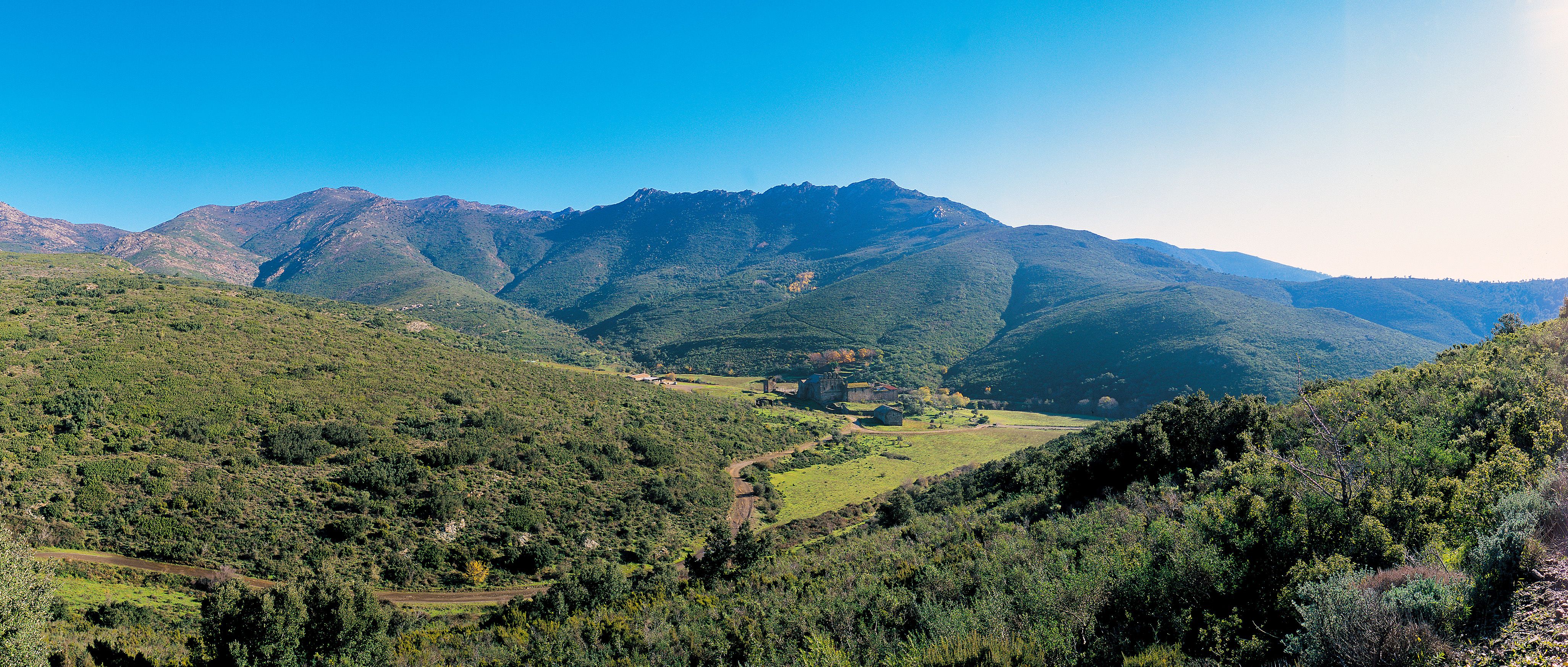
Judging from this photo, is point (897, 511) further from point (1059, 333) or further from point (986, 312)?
point (986, 312)

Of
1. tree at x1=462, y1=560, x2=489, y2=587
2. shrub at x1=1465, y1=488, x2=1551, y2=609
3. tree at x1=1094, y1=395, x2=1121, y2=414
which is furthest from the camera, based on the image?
tree at x1=1094, y1=395, x2=1121, y2=414

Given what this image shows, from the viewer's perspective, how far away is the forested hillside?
583 cm

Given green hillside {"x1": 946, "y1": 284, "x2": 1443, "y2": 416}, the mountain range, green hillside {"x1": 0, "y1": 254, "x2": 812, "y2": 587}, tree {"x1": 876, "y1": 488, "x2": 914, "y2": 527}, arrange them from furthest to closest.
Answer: the mountain range
green hillside {"x1": 946, "y1": 284, "x2": 1443, "y2": 416}
tree {"x1": 876, "y1": 488, "x2": 914, "y2": 527}
green hillside {"x1": 0, "y1": 254, "x2": 812, "y2": 587}

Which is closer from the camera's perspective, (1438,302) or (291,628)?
(291,628)

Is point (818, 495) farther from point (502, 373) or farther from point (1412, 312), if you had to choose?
point (1412, 312)

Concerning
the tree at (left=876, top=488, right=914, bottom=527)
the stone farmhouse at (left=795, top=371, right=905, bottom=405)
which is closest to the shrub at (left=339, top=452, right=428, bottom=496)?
the tree at (left=876, top=488, right=914, bottom=527)

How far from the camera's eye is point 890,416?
66.1 m

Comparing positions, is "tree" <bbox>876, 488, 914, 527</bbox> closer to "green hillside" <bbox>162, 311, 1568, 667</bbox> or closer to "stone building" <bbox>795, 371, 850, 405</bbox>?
"green hillside" <bbox>162, 311, 1568, 667</bbox>

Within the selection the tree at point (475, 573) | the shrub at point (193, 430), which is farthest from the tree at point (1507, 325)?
the shrub at point (193, 430)

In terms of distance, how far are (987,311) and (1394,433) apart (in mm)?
119024

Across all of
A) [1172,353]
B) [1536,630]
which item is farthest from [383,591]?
[1172,353]

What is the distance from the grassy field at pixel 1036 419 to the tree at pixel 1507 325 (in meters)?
36.6

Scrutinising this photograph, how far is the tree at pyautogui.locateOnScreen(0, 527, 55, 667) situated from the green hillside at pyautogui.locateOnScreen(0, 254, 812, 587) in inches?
432

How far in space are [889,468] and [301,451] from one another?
3985 cm
